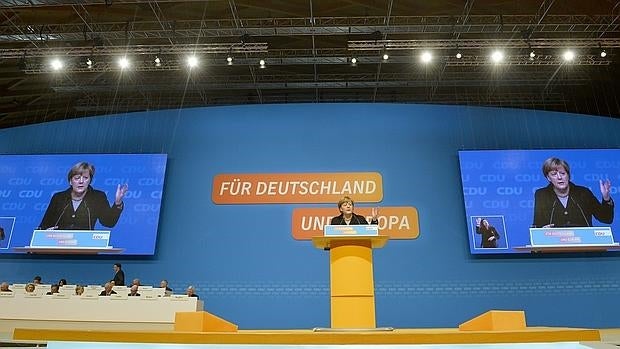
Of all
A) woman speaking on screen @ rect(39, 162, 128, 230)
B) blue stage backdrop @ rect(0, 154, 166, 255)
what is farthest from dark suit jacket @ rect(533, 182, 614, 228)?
woman speaking on screen @ rect(39, 162, 128, 230)

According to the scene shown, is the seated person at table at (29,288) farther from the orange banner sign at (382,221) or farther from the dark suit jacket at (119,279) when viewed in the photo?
the orange banner sign at (382,221)

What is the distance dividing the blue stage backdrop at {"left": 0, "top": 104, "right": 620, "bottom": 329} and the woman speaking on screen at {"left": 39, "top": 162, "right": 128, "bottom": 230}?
0.80 m

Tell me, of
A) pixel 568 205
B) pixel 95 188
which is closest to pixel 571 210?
pixel 568 205

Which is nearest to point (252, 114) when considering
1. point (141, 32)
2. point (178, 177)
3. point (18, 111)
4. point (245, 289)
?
point (178, 177)

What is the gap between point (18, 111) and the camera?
44.3 feet

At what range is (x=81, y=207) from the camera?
9.60m

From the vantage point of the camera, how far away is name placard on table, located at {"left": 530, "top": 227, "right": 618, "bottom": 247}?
8.89 m

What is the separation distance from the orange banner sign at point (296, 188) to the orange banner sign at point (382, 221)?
260mm

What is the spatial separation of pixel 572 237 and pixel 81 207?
10.3 meters

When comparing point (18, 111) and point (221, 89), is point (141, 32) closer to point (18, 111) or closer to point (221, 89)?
point (221, 89)

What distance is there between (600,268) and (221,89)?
33.3 feet

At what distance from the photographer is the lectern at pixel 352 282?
3084 millimetres

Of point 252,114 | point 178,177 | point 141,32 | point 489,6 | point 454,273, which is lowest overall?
point 454,273

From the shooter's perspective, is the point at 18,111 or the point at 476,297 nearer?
the point at 476,297
